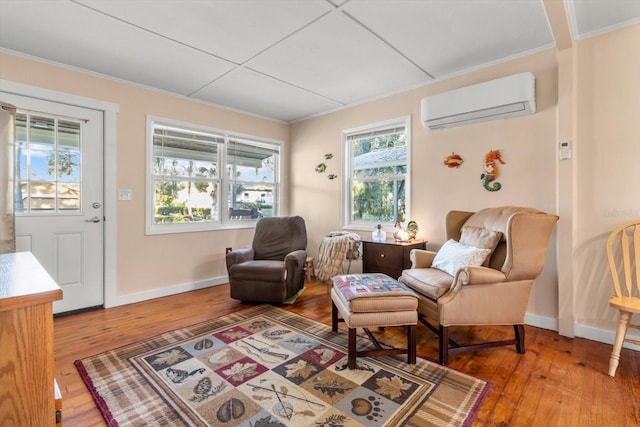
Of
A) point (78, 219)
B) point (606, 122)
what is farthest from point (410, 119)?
point (78, 219)

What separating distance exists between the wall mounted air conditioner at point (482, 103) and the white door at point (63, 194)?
3.35 m

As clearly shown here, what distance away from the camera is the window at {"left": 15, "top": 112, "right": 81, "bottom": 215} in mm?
2707

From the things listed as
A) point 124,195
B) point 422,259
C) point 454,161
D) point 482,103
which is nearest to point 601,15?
point 482,103

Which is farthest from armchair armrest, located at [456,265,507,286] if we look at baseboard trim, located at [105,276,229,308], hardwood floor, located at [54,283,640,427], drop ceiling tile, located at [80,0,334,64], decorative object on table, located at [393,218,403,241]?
baseboard trim, located at [105,276,229,308]

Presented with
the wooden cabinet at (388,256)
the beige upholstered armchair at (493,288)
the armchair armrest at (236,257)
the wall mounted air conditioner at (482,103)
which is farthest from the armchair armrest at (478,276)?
the armchair armrest at (236,257)

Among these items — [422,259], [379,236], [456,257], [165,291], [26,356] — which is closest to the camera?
[26,356]

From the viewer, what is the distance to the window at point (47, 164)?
2707 millimetres

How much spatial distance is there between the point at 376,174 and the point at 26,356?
3.54 m

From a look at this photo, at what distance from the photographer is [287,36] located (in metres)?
2.38

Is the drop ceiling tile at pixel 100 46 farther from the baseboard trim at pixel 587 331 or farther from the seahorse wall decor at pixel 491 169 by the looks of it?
the baseboard trim at pixel 587 331

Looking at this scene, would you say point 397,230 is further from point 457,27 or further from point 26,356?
point 26,356

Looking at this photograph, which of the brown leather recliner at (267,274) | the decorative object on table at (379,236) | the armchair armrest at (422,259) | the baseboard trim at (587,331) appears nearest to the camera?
the baseboard trim at (587,331)

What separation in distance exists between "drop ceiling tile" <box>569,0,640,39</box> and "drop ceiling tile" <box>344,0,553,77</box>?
176 millimetres

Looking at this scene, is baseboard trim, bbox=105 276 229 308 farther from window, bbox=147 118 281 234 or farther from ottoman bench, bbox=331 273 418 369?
ottoman bench, bbox=331 273 418 369
